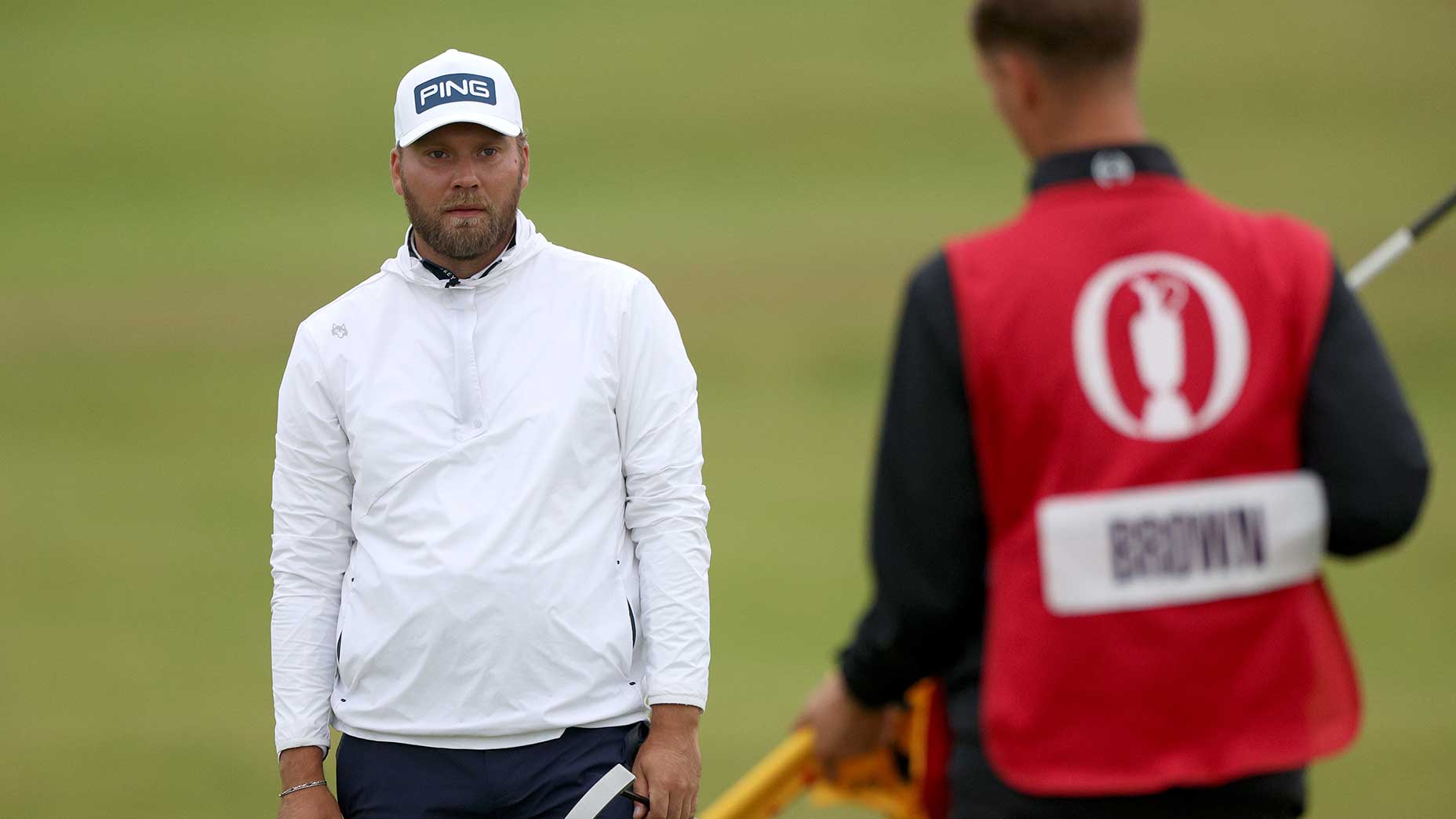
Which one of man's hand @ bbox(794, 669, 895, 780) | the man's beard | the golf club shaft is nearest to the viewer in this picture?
man's hand @ bbox(794, 669, 895, 780)

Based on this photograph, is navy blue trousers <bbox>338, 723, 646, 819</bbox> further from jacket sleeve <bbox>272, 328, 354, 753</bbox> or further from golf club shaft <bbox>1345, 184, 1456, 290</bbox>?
golf club shaft <bbox>1345, 184, 1456, 290</bbox>

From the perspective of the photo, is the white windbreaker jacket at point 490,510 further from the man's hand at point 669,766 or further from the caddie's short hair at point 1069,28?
the caddie's short hair at point 1069,28

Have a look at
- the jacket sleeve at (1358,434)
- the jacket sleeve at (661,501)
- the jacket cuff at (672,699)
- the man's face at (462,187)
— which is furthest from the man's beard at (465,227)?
the jacket sleeve at (1358,434)

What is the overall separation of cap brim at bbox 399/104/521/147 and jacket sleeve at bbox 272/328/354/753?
0.91 ft

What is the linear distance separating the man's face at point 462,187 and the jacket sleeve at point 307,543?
0.21 m

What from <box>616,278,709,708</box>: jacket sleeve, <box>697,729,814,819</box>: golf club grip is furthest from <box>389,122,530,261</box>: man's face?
<box>697,729,814,819</box>: golf club grip

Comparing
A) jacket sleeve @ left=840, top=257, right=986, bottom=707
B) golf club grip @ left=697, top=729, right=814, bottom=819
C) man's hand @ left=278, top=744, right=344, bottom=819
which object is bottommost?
man's hand @ left=278, top=744, right=344, bottom=819

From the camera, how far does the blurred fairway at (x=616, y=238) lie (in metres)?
5.48

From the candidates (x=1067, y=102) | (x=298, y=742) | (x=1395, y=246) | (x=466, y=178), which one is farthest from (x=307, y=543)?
(x=1395, y=246)

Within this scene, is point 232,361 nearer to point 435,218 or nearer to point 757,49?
point 757,49

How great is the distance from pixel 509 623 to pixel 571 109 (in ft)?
27.8

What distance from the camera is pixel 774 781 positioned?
4.94ft

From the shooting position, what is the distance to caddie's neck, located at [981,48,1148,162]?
139cm

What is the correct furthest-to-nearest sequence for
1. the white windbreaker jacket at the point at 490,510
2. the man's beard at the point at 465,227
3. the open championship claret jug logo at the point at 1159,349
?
1. the man's beard at the point at 465,227
2. the white windbreaker jacket at the point at 490,510
3. the open championship claret jug logo at the point at 1159,349
